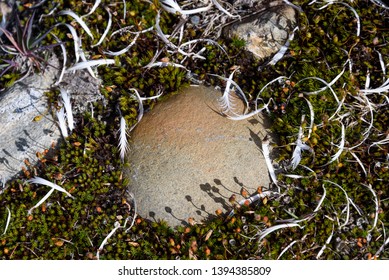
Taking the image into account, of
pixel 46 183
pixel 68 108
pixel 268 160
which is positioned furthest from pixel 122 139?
pixel 268 160

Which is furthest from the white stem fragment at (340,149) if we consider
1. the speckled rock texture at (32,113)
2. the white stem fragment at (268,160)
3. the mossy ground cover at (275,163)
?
the speckled rock texture at (32,113)

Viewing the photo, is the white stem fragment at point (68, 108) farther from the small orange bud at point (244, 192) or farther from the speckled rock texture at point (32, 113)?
the small orange bud at point (244, 192)

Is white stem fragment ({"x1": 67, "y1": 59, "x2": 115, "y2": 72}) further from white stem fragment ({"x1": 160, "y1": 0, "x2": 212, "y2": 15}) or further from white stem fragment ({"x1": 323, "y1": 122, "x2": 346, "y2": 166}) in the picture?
white stem fragment ({"x1": 323, "y1": 122, "x2": 346, "y2": 166})

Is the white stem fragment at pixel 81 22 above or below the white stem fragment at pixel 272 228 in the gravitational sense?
above

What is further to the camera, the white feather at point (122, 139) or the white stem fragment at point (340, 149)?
the white feather at point (122, 139)

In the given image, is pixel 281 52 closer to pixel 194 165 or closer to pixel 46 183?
pixel 194 165
